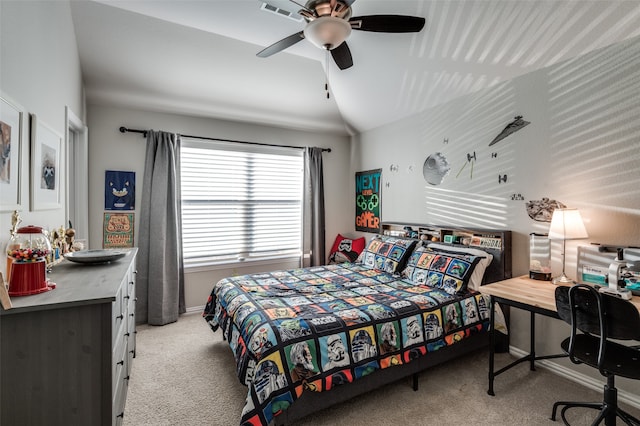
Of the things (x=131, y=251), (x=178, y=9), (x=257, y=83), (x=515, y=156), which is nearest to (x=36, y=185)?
(x=131, y=251)

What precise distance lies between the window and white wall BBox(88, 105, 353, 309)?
0.52 ft

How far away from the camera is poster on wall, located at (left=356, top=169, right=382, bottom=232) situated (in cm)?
447

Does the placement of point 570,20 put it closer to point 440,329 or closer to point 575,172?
point 575,172

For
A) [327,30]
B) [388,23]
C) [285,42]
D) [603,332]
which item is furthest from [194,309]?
[603,332]

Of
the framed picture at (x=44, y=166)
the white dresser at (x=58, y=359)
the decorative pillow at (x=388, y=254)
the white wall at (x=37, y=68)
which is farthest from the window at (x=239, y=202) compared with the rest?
the white dresser at (x=58, y=359)

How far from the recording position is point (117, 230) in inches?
138

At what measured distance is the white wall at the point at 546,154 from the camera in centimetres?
218

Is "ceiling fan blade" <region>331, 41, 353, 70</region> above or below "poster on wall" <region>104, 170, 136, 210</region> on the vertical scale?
above

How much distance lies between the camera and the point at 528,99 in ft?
8.90

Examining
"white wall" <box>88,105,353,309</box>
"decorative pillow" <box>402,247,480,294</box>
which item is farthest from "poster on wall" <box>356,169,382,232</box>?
"decorative pillow" <box>402,247,480,294</box>

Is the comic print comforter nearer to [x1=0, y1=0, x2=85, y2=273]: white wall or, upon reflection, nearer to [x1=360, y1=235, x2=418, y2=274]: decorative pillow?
[x1=360, y1=235, x2=418, y2=274]: decorative pillow

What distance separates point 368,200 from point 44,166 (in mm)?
3691

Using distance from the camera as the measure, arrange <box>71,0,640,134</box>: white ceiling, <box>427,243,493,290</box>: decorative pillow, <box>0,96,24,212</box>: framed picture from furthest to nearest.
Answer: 1. <box>427,243,493,290</box>: decorative pillow
2. <box>71,0,640,134</box>: white ceiling
3. <box>0,96,24,212</box>: framed picture

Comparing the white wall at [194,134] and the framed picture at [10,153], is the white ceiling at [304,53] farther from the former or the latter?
the framed picture at [10,153]
